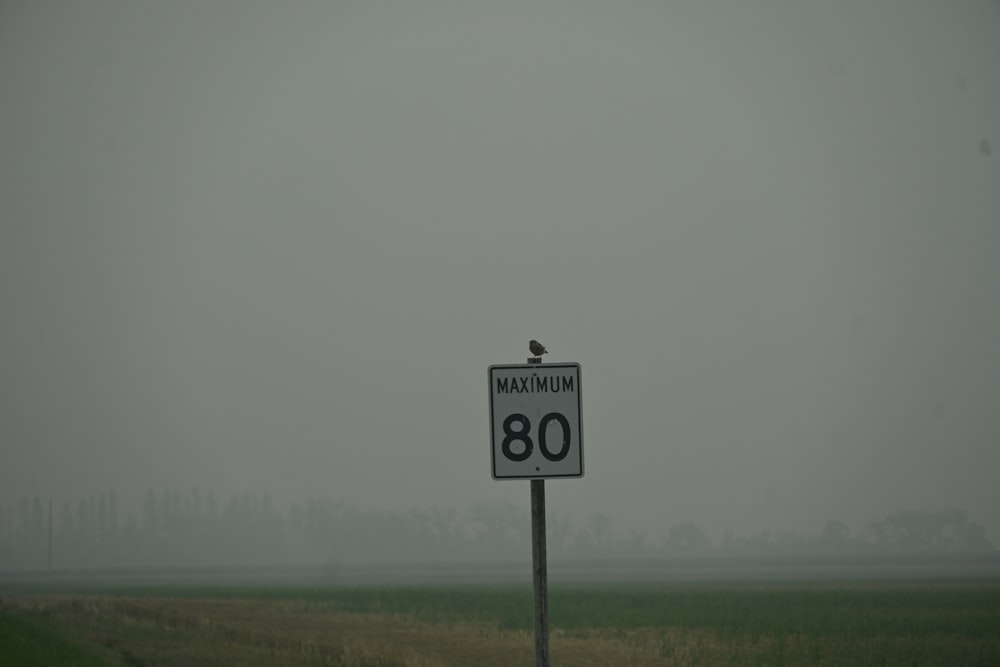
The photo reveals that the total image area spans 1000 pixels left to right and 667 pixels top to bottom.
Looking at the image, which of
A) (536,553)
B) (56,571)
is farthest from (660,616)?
(56,571)

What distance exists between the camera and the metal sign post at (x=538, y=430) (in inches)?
382

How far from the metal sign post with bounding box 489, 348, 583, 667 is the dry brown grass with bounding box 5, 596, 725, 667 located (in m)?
15.1

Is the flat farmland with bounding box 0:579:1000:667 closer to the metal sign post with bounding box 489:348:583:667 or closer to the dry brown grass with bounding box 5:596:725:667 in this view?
the dry brown grass with bounding box 5:596:725:667

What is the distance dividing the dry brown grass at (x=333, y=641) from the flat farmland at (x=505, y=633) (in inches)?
2.0

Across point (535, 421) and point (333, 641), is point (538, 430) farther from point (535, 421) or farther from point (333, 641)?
point (333, 641)

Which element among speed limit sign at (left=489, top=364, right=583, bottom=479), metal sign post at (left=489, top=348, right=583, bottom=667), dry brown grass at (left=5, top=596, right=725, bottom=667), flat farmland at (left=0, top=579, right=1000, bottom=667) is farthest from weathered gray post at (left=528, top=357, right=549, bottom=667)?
flat farmland at (left=0, top=579, right=1000, bottom=667)

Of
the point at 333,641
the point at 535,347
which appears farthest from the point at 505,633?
the point at 535,347

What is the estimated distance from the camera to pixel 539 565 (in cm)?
979

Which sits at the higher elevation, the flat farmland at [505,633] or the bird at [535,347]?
the bird at [535,347]

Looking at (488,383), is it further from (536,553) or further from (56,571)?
(56,571)

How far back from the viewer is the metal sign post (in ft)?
31.8

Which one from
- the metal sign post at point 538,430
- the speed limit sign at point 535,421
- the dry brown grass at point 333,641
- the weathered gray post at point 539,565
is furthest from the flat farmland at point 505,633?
the speed limit sign at point 535,421

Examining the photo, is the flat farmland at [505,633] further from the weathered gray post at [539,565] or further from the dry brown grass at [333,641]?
the weathered gray post at [539,565]

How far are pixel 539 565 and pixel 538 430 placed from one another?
3.36 ft
